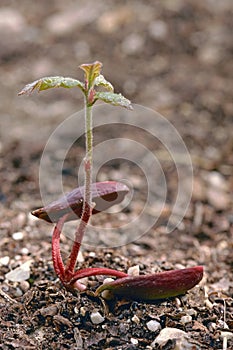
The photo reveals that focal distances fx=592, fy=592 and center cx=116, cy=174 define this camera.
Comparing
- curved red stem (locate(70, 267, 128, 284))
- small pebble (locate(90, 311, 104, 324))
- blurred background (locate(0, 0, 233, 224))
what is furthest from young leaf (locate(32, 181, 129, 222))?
blurred background (locate(0, 0, 233, 224))

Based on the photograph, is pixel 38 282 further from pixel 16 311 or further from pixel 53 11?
pixel 53 11

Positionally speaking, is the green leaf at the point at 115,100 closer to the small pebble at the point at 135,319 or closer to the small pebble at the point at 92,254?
the small pebble at the point at 135,319

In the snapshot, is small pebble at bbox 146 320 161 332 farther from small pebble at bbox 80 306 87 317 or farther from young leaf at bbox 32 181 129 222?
young leaf at bbox 32 181 129 222

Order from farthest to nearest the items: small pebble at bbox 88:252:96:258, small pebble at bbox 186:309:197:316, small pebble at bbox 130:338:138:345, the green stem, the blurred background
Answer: the blurred background < small pebble at bbox 88:252:96:258 < small pebble at bbox 186:309:197:316 < small pebble at bbox 130:338:138:345 < the green stem

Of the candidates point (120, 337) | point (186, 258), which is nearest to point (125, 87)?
point (186, 258)

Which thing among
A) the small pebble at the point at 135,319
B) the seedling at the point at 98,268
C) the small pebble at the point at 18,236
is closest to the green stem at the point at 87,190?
the seedling at the point at 98,268

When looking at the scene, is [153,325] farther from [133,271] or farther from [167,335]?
[133,271]

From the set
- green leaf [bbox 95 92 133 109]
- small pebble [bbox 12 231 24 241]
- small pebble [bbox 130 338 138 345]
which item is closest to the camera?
green leaf [bbox 95 92 133 109]

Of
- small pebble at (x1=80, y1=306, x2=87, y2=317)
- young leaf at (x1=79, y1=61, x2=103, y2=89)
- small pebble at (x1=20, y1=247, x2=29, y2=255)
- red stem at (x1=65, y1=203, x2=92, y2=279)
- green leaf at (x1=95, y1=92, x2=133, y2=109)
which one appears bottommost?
small pebble at (x1=80, y1=306, x2=87, y2=317)
